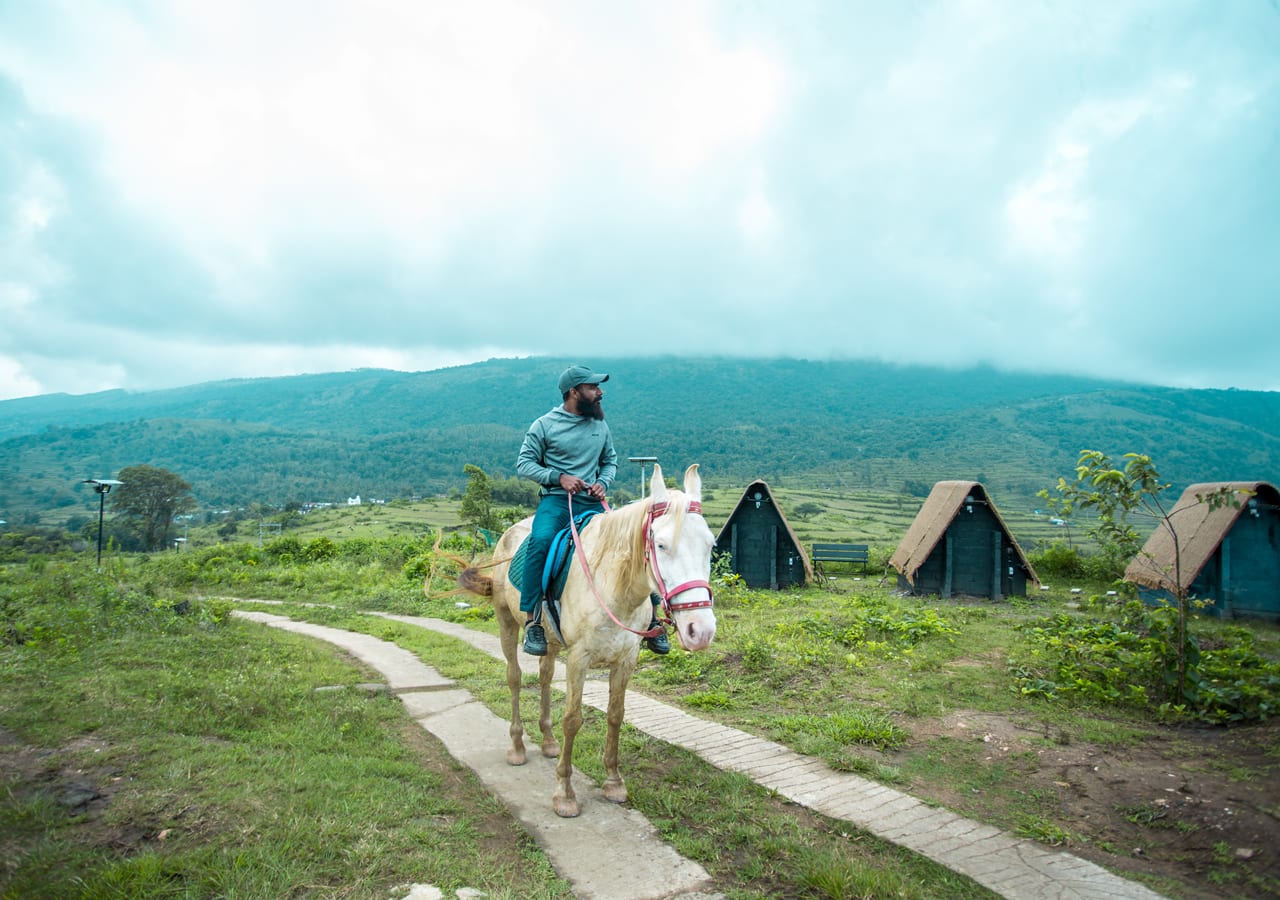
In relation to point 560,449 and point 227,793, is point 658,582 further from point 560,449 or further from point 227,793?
point 227,793

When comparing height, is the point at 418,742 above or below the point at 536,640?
below

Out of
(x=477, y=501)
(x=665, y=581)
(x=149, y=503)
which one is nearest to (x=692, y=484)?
(x=665, y=581)

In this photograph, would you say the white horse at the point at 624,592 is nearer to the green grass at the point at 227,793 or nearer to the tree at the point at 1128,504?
the green grass at the point at 227,793

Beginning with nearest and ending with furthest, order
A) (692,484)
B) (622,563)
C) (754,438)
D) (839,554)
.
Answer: (692,484) < (622,563) < (839,554) < (754,438)

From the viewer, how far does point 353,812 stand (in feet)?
13.8

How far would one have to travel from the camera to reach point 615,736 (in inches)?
187

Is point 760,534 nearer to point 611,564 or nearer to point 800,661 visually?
point 800,661

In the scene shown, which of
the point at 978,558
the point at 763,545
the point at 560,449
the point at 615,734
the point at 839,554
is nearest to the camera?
the point at 615,734

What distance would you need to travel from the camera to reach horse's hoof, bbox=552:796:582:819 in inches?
177

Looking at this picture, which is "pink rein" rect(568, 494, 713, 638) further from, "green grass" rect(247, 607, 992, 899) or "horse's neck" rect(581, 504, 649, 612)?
"green grass" rect(247, 607, 992, 899)

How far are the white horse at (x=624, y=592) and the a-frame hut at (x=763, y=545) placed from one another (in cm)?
1300

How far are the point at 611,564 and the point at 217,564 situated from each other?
21964 mm

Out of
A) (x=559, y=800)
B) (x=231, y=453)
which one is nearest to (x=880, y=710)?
(x=559, y=800)

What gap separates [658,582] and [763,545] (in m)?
14.1
